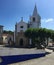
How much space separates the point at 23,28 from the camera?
54312 millimetres

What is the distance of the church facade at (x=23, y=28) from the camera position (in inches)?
1898

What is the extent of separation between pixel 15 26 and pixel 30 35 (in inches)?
511

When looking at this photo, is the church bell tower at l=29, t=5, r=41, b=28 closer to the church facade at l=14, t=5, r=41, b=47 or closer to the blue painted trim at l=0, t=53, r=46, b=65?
the church facade at l=14, t=5, r=41, b=47

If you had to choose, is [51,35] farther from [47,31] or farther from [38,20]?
[38,20]

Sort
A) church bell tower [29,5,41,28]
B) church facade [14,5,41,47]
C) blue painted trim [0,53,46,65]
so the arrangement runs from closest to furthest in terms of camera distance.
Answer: blue painted trim [0,53,46,65]
church facade [14,5,41,47]
church bell tower [29,5,41,28]

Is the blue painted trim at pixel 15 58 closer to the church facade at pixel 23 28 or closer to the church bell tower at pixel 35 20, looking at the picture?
the church facade at pixel 23 28

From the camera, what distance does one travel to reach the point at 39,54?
16.3 metres

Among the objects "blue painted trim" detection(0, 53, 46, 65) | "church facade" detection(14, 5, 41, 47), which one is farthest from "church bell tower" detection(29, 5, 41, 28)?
"blue painted trim" detection(0, 53, 46, 65)

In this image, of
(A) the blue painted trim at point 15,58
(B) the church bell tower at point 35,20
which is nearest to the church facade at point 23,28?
(B) the church bell tower at point 35,20

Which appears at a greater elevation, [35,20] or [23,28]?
[35,20]

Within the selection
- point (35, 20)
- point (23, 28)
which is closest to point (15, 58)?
point (23, 28)

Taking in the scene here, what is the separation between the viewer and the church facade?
48219 millimetres

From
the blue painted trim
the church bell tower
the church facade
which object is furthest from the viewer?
the church bell tower

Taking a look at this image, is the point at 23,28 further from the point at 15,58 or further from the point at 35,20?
the point at 15,58
